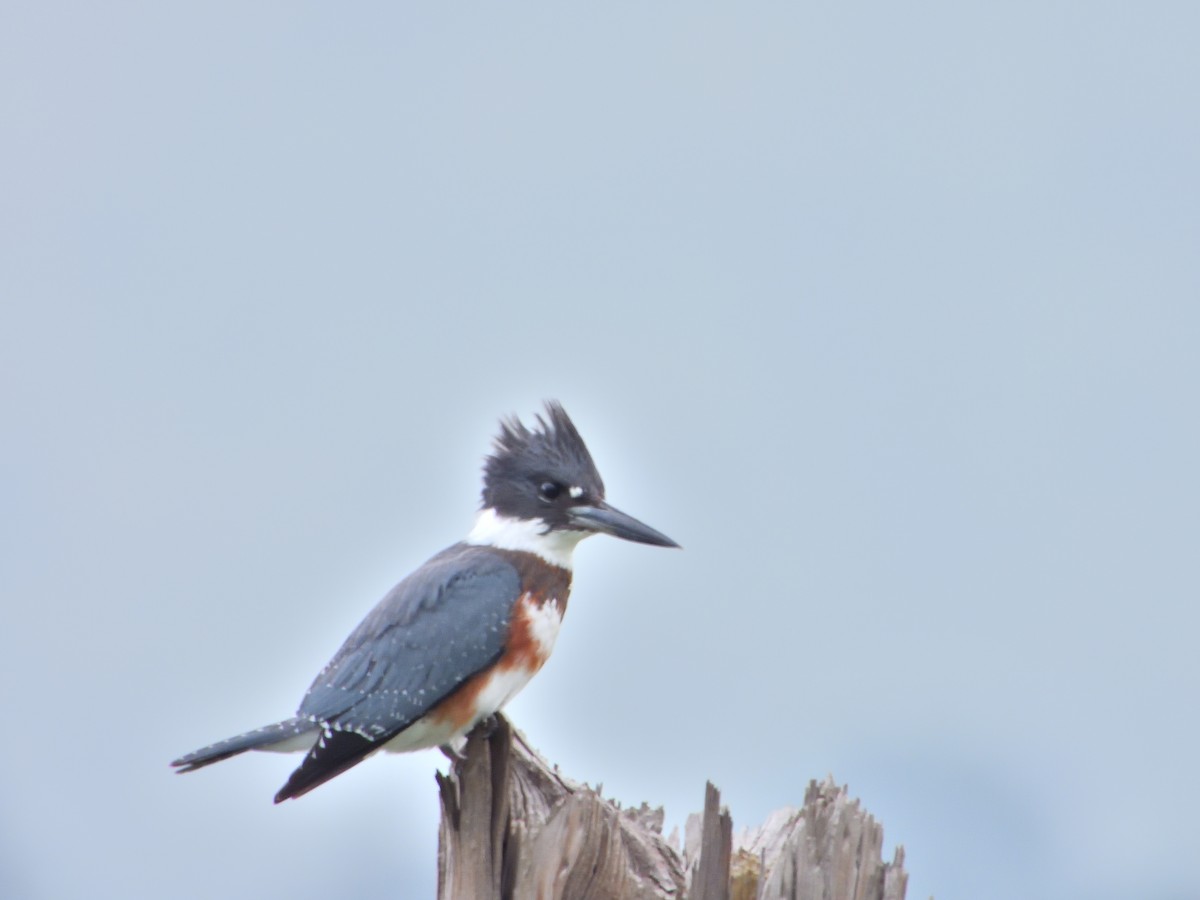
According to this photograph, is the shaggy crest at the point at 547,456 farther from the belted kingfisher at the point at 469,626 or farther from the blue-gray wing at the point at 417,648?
the blue-gray wing at the point at 417,648

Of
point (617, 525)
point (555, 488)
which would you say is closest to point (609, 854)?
point (617, 525)

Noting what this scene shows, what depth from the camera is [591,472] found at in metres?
4.20

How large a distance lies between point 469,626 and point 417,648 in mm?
151

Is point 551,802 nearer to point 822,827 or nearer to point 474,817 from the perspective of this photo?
point 474,817

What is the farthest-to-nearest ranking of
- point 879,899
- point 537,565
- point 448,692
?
point 537,565
point 448,692
point 879,899

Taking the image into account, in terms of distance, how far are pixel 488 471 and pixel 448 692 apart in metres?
0.84

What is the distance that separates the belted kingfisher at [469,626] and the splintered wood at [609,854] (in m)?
0.19

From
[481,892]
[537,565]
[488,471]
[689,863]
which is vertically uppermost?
[488,471]

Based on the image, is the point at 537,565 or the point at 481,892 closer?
the point at 481,892

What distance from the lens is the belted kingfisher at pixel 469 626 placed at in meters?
3.65

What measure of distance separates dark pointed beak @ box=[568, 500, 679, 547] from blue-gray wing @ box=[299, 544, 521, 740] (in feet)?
0.89

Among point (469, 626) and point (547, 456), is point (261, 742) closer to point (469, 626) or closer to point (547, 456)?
point (469, 626)

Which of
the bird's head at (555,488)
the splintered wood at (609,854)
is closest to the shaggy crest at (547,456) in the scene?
the bird's head at (555,488)

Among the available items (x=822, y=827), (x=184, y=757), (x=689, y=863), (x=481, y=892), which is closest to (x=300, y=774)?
(x=184, y=757)
